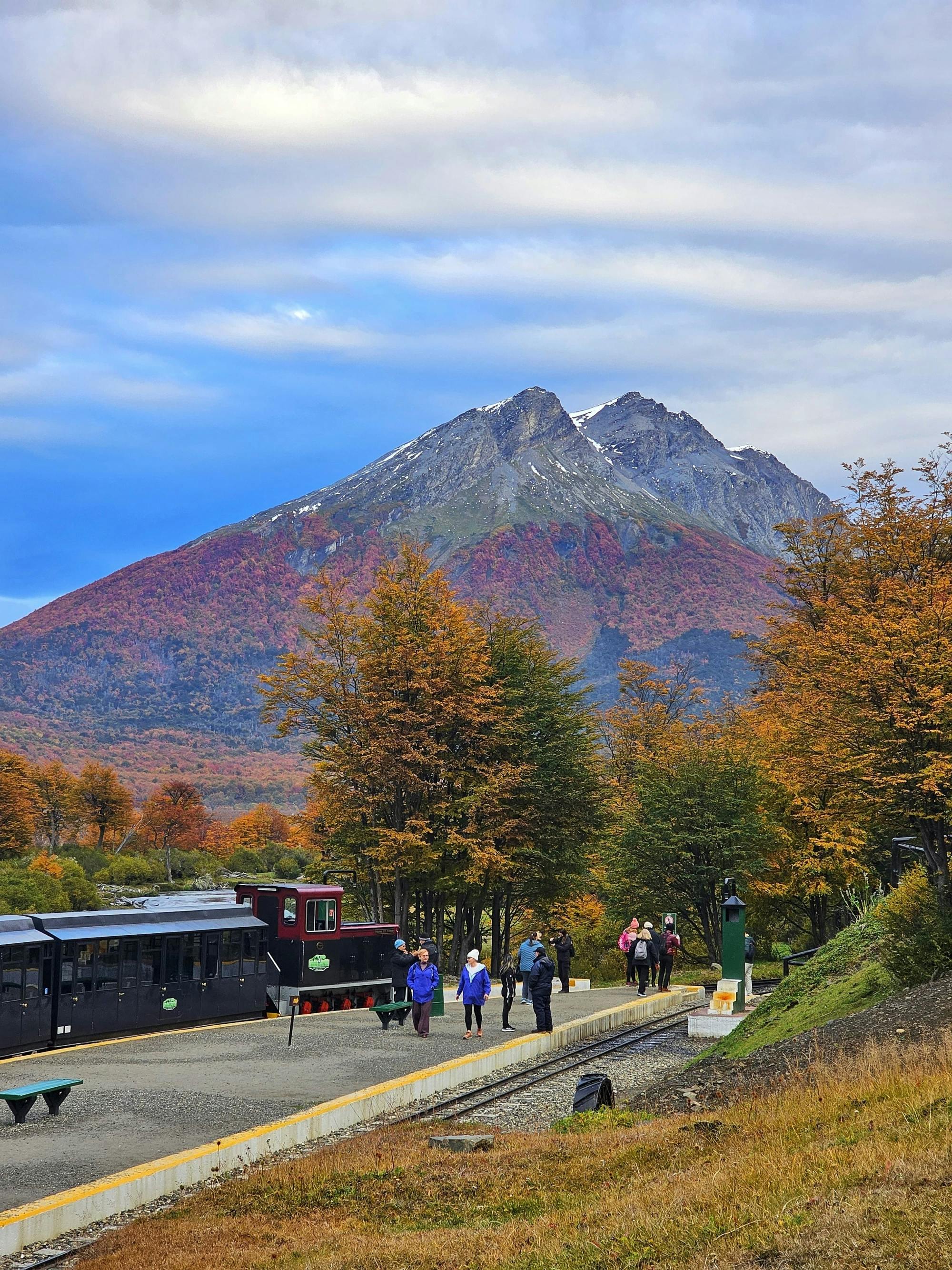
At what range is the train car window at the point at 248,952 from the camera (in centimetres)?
2792

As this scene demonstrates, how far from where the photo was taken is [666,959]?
33.4 metres

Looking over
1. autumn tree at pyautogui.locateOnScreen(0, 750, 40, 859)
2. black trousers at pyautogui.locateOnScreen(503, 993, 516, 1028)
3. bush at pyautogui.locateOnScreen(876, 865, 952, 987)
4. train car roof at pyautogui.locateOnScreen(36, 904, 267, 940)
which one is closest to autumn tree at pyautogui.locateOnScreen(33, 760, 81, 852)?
autumn tree at pyautogui.locateOnScreen(0, 750, 40, 859)

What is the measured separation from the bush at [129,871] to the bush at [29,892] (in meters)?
25.4

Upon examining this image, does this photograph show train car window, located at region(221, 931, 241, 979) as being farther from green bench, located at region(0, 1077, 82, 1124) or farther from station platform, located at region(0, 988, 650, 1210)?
green bench, located at region(0, 1077, 82, 1124)

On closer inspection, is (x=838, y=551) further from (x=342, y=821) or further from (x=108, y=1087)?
(x=108, y=1087)

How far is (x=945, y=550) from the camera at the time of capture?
51.5 m

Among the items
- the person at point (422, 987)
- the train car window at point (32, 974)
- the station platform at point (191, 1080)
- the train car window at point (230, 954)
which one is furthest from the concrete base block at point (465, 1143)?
the train car window at point (230, 954)

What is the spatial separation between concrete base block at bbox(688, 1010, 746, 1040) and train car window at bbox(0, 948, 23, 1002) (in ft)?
43.4

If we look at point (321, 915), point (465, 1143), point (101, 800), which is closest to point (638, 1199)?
point (465, 1143)

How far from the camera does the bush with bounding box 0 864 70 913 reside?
6681 cm

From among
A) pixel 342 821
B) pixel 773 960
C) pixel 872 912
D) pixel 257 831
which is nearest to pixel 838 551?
pixel 773 960

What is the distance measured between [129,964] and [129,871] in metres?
87.8

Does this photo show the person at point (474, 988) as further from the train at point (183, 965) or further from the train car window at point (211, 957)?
the train car window at point (211, 957)

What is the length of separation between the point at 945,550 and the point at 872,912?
2786cm
